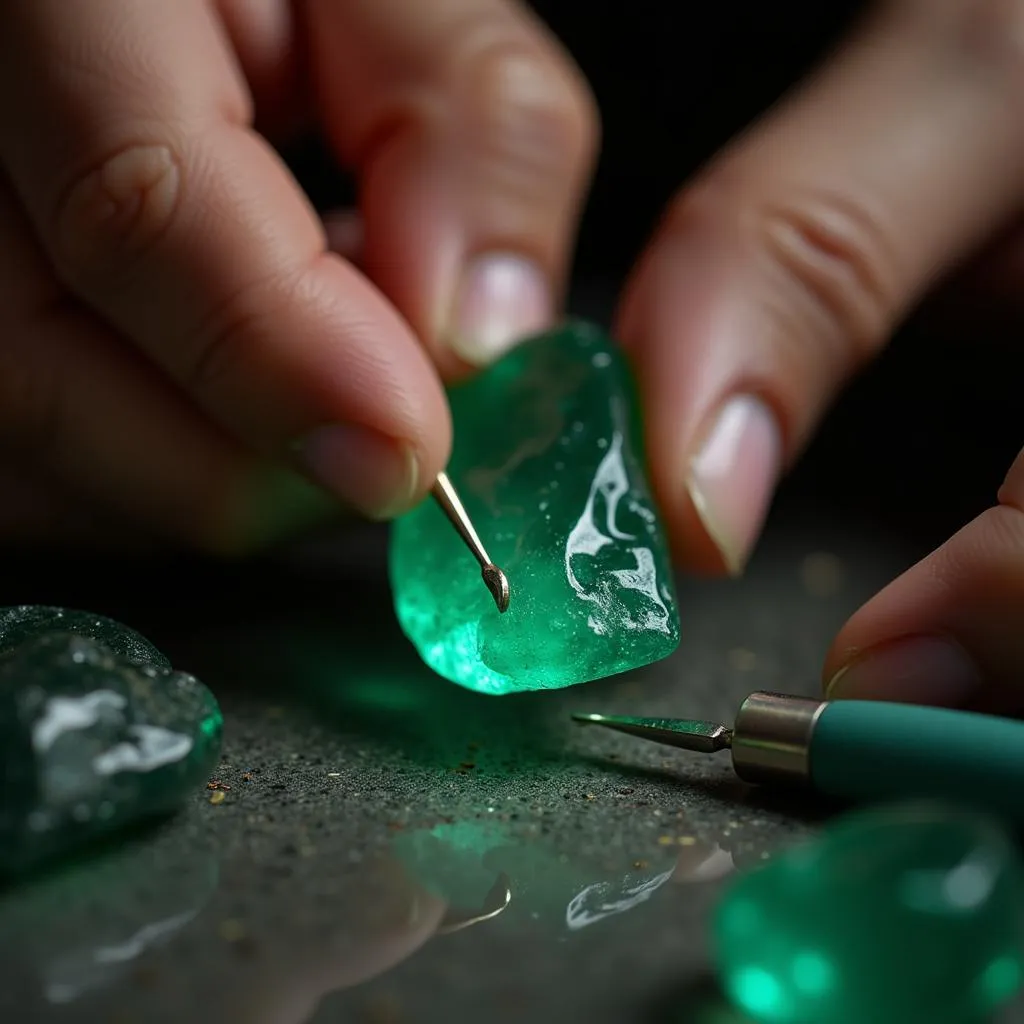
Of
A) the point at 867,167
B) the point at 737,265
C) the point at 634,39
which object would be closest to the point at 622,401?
the point at 737,265

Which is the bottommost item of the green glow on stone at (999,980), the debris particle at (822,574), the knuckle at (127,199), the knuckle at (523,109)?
the debris particle at (822,574)

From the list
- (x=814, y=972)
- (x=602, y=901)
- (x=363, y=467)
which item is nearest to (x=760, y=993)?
(x=814, y=972)

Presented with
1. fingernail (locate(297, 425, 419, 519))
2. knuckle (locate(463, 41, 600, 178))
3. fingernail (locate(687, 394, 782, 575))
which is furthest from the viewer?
knuckle (locate(463, 41, 600, 178))

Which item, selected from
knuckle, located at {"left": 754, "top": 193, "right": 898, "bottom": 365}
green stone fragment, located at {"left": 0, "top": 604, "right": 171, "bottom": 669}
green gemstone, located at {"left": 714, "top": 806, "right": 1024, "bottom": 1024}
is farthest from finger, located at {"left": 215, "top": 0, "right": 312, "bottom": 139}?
green gemstone, located at {"left": 714, "top": 806, "right": 1024, "bottom": 1024}

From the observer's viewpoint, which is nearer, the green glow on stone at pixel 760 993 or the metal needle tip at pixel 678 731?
the green glow on stone at pixel 760 993

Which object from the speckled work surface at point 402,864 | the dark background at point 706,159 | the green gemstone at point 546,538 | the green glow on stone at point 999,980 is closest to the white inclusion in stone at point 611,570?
the green gemstone at point 546,538

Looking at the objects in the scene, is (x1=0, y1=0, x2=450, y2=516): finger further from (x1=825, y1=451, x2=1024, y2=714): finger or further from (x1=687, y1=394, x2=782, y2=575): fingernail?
(x1=825, y1=451, x2=1024, y2=714): finger

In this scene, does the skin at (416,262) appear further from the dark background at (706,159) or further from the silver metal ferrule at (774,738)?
the dark background at (706,159)

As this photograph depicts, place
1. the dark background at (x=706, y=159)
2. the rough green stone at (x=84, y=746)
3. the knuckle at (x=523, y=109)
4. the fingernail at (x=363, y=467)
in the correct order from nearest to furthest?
the rough green stone at (x=84, y=746)
the fingernail at (x=363, y=467)
the knuckle at (x=523, y=109)
the dark background at (x=706, y=159)
